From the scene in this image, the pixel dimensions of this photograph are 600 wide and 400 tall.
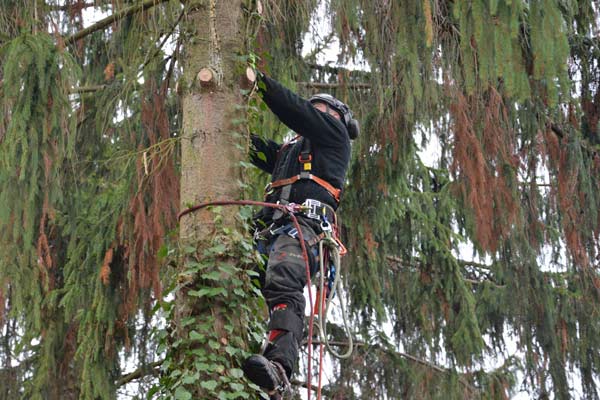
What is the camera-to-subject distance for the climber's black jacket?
492cm

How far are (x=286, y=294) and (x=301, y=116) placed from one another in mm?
A: 868

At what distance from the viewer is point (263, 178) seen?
24.5 feet

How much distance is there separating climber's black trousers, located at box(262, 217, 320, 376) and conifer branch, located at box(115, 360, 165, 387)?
3.58 meters

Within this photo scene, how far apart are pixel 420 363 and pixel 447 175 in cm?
182

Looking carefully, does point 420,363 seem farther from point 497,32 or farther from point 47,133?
point 497,32

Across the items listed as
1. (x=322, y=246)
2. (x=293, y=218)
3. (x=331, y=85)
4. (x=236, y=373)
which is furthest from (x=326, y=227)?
(x=331, y=85)

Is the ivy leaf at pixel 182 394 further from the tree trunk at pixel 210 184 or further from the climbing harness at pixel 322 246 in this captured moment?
the climbing harness at pixel 322 246

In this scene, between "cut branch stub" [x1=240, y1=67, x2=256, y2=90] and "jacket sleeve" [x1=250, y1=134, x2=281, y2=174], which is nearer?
"cut branch stub" [x1=240, y1=67, x2=256, y2=90]

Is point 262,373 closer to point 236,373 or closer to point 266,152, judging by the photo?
point 236,373

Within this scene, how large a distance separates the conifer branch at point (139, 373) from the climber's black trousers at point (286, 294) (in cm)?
358

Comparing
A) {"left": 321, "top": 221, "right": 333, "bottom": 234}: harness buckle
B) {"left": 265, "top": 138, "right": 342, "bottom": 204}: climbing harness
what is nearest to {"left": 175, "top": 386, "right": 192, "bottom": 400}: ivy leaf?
{"left": 321, "top": 221, "right": 333, "bottom": 234}: harness buckle

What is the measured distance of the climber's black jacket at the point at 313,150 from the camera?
4922 millimetres

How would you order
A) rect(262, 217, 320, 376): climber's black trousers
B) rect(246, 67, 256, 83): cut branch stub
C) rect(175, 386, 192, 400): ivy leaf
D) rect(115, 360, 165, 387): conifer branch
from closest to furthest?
rect(175, 386, 192, 400): ivy leaf < rect(246, 67, 256, 83): cut branch stub < rect(262, 217, 320, 376): climber's black trousers < rect(115, 360, 165, 387): conifer branch

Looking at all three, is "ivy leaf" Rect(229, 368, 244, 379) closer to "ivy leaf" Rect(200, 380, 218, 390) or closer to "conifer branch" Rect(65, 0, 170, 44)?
"ivy leaf" Rect(200, 380, 218, 390)
